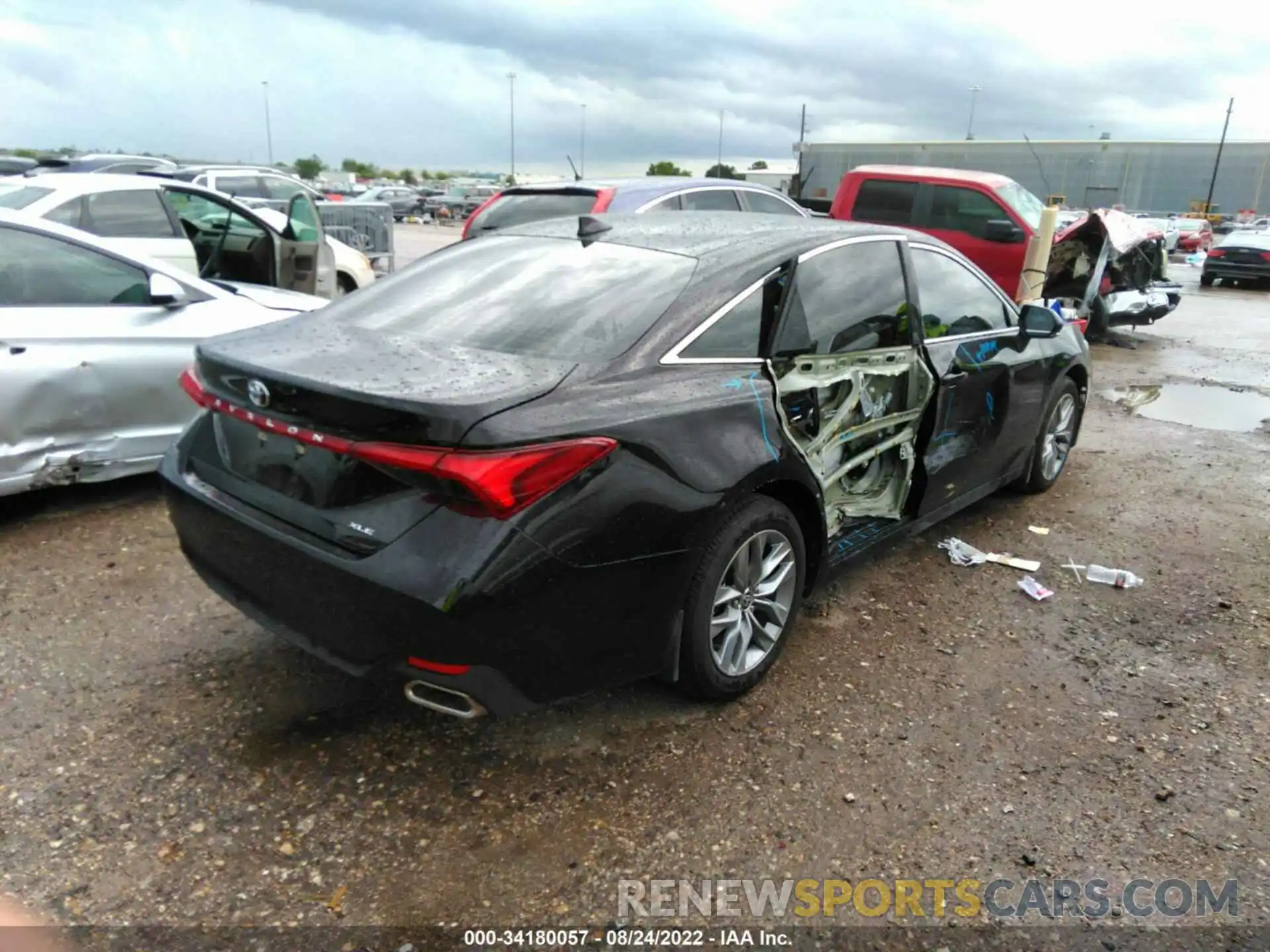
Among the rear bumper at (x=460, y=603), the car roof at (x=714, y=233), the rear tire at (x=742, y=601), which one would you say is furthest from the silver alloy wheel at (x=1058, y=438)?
the rear bumper at (x=460, y=603)

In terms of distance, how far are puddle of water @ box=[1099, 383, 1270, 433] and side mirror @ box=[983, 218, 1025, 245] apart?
2.19m

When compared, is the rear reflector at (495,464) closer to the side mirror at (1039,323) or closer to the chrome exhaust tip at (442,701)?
the chrome exhaust tip at (442,701)

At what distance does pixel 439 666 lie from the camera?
2.32 m

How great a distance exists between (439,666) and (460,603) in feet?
0.69

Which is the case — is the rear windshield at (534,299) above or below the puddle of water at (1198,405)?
above

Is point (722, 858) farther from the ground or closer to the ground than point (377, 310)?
closer to the ground

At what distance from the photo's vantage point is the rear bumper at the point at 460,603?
2252 mm

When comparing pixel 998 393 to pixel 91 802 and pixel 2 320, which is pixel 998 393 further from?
pixel 2 320

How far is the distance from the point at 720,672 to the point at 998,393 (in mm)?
2288

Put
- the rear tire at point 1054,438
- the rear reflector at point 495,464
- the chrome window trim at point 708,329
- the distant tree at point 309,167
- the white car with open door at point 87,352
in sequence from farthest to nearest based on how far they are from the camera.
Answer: the distant tree at point 309,167, the rear tire at point 1054,438, the white car with open door at point 87,352, the chrome window trim at point 708,329, the rear reflector at point 495,464

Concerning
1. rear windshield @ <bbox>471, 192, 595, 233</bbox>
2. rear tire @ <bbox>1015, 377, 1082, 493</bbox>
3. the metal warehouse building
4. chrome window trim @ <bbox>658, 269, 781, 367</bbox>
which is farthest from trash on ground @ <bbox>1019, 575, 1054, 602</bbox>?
the metal warehouse building

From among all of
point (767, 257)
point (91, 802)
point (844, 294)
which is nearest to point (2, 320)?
point (91, 802)

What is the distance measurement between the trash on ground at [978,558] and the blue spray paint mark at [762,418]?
1910mm

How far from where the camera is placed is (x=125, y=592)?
150 inches
